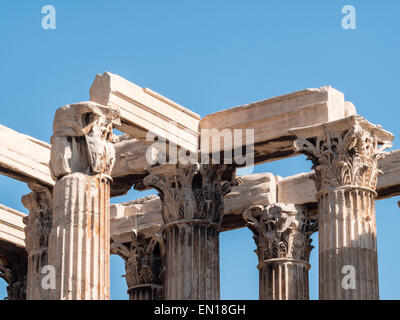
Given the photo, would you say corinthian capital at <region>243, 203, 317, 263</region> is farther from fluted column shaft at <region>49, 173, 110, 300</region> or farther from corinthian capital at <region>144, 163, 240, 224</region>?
fluted column shaft at <region>49, 173, 110, 300</region>

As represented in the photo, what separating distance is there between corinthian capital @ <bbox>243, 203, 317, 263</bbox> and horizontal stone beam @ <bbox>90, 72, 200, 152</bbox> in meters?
5.03

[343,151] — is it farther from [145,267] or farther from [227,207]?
[145,267]

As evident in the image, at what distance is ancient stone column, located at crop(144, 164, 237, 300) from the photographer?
1871 inches

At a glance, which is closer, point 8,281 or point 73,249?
point 73,249

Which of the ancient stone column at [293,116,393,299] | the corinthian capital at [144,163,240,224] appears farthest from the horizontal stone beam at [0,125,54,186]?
the ancient stone column at [293,116,393,299]

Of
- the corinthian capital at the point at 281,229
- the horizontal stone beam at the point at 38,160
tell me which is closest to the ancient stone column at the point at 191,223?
the horizontal stone beam at the point at 38,160

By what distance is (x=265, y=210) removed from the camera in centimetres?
5228

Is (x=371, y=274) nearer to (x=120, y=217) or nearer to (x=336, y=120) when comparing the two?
(x=336, y=120)

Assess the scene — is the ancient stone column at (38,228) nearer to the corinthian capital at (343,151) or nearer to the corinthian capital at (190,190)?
the corinthian capital at (190,190)

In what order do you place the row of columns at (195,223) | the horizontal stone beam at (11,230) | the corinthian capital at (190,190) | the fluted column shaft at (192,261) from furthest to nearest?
the horizontal stone beam at (11,230), the corinthian capital at (190,190), the fluted column shaft at (192,261), the row of columns at (195,223)

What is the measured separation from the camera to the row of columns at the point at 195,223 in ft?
136

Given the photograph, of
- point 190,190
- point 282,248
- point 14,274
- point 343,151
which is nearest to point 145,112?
point 190,190
